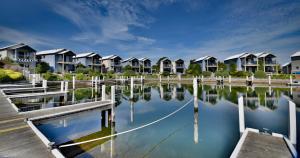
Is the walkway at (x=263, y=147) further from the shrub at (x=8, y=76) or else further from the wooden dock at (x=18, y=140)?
the shrub at (x=8, y=76)

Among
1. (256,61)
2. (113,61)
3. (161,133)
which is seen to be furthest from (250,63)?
(161,133)

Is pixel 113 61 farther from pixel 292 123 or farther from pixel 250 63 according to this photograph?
pixel 292 123

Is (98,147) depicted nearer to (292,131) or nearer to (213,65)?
(292,131)

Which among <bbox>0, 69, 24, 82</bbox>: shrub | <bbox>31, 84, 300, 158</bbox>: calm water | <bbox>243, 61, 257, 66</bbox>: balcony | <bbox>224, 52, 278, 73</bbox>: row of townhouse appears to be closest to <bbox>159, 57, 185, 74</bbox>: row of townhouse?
<bbox>224, 52, 278, 73</bbox>: row of townhouse

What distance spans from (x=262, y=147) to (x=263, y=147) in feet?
0.11

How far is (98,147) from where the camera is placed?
8250mm

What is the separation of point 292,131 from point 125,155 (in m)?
6.30

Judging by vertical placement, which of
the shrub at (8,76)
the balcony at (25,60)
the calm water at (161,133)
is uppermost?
the balcony at (25,60)

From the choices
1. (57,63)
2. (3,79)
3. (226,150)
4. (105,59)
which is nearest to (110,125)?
(226,150)

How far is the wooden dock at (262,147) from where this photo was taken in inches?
204

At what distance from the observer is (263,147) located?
5.71 metres

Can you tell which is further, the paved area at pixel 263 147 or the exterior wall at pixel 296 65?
the exterior wall at pixel 296 65

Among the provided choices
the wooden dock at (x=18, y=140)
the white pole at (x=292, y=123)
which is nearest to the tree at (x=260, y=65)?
the white pole at (x=292, y=123)

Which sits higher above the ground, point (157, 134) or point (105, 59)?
point (105, 59)
